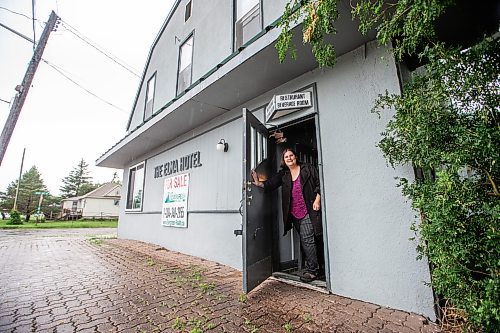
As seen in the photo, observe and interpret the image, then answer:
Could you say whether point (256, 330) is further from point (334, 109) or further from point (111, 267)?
point (111, 267)

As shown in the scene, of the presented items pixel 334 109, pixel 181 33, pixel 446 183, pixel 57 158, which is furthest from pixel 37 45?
pixel 57 158

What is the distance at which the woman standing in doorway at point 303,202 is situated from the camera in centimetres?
321

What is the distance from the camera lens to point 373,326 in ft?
6.53

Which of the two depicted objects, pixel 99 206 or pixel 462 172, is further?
pixel 99 206

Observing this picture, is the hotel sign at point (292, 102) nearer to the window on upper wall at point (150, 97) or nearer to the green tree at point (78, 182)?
the window on upper wall at point (150, 97)

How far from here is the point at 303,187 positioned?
3402 millimetres

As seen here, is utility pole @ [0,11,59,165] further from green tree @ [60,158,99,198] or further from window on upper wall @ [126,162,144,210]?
green tree @ [60,158,99,198]

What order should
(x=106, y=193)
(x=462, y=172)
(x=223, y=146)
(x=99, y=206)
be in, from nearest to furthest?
(x=462, y=172), (x=223, y=146), (x=99, y=206), (x=106, y=193)

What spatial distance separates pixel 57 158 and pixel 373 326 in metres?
72.7

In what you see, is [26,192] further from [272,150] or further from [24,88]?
[272,150]

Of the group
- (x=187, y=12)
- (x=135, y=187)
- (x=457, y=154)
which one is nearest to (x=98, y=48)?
(x=187, y=12)

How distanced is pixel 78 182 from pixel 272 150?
59.0m

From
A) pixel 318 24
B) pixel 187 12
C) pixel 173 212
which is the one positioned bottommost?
pixel 173 212

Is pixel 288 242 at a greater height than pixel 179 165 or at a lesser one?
lesser
